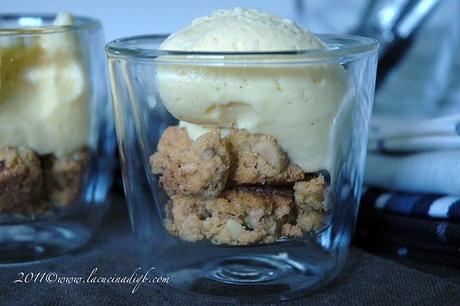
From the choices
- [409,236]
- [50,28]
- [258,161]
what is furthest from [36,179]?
[409,236]

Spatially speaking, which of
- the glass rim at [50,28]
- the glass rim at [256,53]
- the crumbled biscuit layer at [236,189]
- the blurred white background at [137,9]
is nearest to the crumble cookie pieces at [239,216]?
the crumbled biscuit layer at [236,189]

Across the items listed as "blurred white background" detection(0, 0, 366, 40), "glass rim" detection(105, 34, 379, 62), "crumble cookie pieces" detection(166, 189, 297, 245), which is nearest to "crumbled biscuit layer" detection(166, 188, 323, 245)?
Result: "crumble cookie pieces" detection(166, 189, 297, 245)

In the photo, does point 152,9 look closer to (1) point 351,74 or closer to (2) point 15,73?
(2) point 15,73

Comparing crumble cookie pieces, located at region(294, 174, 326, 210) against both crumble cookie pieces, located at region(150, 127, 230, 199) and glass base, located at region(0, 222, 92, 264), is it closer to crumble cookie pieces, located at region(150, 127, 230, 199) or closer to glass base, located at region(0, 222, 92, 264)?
crumble cookie pieces, located at region(150, 127, 230, 199)

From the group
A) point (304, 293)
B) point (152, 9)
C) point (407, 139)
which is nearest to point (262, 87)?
point (304, 293)

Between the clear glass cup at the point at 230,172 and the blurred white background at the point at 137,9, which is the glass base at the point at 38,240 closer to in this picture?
the clear glass cup at the point at 230,172

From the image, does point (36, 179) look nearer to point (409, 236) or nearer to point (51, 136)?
point (51, 136)
